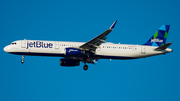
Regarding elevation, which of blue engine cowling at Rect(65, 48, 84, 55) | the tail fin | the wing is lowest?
blue engine cowling at Rect(65, 48, 84, 55)

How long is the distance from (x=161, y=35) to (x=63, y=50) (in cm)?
2050

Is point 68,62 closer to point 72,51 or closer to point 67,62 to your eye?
point 67,62

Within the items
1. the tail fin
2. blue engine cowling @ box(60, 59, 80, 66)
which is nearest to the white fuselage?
the tail fin

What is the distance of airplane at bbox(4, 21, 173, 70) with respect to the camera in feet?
168

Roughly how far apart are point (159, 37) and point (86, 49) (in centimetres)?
1636

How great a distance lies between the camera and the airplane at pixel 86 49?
168ft

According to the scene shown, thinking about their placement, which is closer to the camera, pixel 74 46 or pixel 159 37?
pixel 74 46

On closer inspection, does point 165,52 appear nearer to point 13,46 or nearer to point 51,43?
point 51,43

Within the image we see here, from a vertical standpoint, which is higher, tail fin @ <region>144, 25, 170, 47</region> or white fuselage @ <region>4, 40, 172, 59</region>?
tail fin @ <region>144, 25, 170, 47</region>

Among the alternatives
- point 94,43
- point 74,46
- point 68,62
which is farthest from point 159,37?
point 68,62

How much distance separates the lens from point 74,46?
2096 inches

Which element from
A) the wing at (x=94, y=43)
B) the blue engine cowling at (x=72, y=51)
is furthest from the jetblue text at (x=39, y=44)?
the wing at (x=94, y=43)

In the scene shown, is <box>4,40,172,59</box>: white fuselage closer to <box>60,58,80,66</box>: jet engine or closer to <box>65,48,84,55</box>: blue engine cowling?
<box>65,48,84,55</box>: blue engine cowling

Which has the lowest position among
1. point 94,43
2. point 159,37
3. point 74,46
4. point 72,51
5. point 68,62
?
point 68,62
